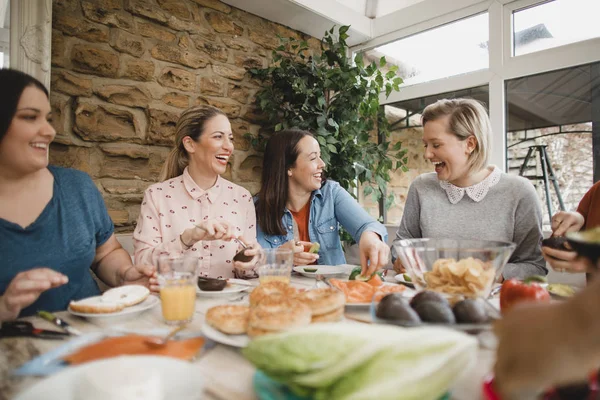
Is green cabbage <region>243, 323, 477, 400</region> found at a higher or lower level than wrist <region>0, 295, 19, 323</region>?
higher

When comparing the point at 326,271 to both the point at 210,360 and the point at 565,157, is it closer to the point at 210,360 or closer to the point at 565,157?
the point at 210,360

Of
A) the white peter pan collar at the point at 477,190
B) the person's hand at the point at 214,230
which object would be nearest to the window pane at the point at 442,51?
the white peter pan collar at the point at 477,190

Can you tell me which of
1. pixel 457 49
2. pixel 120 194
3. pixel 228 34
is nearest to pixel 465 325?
pixel 120 194

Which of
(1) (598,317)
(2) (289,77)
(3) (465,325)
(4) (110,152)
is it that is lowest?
(3) (465,325)

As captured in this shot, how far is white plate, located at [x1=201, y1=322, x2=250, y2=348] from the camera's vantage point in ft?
2.40

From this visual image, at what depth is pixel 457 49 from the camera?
3.24 m

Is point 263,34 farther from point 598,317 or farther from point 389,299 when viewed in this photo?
point 598,317

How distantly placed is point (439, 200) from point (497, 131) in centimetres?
137

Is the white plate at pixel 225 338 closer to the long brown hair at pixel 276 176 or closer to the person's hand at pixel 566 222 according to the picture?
the person's hand at pixel 566 222

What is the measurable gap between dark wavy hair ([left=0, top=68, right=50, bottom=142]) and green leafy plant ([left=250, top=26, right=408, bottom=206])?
183 centimetres

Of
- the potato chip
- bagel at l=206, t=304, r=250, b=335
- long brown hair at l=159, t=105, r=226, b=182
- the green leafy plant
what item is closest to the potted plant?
the green leafy plant

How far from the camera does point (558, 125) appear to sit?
108 inches

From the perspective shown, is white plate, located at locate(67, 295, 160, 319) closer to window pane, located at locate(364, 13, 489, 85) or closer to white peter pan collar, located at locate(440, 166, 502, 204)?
white peter pan collar, located at locate(440, 166, 502, 204)

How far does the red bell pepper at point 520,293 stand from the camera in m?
0.85
